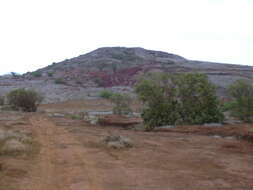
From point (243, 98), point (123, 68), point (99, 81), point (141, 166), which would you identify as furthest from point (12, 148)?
point (123, 68)

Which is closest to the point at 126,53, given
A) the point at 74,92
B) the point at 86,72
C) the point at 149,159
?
the point at 86,72

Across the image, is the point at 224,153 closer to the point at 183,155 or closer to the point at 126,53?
the point at 183,155

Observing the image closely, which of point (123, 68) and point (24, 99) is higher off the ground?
point (123, 68)

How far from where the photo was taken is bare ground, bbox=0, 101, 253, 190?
9383mm

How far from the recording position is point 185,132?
23266mm

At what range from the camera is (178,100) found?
2766cm

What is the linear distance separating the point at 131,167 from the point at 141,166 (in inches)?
14.5

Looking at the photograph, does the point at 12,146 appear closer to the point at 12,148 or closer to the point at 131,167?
the point at 12,148

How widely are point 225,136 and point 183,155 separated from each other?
7.75 metres

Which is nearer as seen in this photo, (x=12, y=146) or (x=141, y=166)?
(x=141, y=166)

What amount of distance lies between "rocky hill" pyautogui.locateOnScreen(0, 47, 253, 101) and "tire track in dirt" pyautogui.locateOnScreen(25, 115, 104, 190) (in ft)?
166

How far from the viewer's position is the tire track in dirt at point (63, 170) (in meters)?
9.15

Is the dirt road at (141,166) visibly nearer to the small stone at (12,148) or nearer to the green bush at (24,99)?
the small stone at (12,148)

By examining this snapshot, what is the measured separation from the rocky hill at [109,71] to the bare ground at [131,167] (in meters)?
49.5
